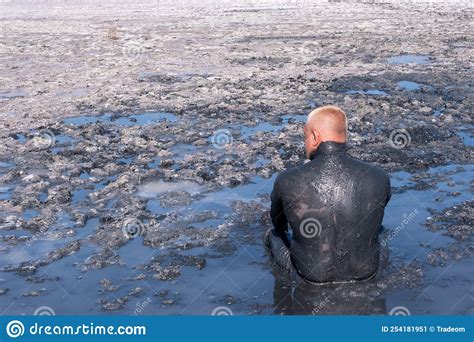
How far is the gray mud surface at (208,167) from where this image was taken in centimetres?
596

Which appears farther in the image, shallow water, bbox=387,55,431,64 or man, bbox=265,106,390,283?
shallow water, bbox=387,55,431,64

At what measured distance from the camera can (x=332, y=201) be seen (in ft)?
17.5

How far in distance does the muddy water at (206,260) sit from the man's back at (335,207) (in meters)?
0.34

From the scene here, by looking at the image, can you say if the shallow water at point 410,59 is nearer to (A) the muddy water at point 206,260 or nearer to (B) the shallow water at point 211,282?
(A) the muddy water at point 206,260

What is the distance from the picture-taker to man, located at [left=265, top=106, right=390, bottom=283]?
17.5 feet

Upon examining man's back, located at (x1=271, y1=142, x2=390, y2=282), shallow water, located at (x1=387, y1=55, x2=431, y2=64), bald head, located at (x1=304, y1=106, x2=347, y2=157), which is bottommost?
shallow water, located at (x1=387, y1=55, x2=431, y2=64)

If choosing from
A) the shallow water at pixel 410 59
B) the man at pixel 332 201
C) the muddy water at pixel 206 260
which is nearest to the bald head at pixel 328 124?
the man at pixel 332 201

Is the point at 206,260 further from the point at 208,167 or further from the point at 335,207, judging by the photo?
the point at 208,167

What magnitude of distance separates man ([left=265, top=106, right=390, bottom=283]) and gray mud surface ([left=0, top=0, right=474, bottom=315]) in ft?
1.09

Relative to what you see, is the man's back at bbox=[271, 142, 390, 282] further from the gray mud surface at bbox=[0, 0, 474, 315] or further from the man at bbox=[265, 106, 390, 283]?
the gray mud surface at bbox=[0, 0, 474, 315]

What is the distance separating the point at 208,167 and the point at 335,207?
4.16m

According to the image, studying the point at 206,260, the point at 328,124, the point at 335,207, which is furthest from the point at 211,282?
the point at 328,124

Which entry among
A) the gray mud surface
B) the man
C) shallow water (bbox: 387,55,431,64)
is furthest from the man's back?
shallow water (bbox: 387,55,431,64)

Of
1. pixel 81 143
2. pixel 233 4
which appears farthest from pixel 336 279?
pixel 233 4
